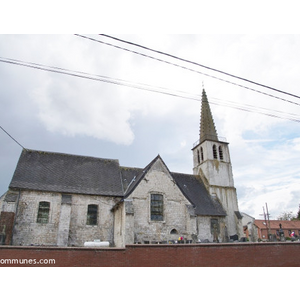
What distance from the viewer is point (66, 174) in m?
21.7

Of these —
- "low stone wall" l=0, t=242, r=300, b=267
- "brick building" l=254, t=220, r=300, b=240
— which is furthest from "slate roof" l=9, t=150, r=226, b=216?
"brick building" l=254, t=220, r=300, b=240

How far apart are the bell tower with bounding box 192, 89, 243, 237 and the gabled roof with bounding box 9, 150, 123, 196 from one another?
37.7 feet

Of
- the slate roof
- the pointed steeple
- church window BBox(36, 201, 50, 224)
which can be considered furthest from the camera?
the pointed steeple

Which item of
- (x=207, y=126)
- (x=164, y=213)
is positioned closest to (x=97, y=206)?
(x=164, y=213)

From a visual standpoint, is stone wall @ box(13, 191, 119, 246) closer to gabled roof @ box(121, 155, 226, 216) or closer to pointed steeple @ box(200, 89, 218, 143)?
gabled roof @ box(121, 155, 226, 216)

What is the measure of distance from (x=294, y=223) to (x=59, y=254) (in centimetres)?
5721

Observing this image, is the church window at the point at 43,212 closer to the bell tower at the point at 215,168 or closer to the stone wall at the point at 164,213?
the stone wall at the point at 164,213

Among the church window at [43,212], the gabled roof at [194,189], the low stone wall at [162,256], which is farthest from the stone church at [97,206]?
the low stone wall at [162,256]

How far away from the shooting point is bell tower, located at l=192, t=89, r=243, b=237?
26373 mm

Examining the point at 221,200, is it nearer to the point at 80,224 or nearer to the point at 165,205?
the point at 165,205

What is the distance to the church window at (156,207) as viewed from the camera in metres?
19.3

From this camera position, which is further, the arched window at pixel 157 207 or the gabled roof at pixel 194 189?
the gabled roof at pixel 194 189

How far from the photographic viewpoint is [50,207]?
19109 mm

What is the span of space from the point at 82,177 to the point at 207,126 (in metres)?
18.4
